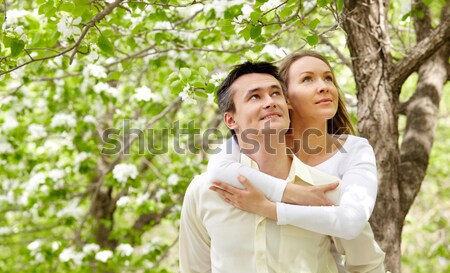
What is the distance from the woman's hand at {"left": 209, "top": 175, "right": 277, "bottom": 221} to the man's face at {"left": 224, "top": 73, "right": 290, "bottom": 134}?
243 mm

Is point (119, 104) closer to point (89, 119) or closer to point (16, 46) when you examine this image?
point (89, 119)

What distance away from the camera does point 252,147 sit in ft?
7.86

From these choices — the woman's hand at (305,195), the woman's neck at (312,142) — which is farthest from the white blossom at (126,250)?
the woman's hand at (305,195)

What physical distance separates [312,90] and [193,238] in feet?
2.78

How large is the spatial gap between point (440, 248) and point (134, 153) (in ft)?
10.5

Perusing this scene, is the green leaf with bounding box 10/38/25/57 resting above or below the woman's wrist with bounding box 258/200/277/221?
above

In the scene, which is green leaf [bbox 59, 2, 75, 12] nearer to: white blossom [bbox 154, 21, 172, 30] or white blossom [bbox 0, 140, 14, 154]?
white blossom [bbox 154, 21, 172, 30]

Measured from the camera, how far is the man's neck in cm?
233

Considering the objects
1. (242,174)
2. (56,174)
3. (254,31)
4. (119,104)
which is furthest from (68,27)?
(119,104)

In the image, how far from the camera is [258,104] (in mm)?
2320

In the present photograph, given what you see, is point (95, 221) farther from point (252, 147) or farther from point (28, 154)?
point (252, 147)

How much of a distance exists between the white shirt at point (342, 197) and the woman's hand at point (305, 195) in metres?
0.03

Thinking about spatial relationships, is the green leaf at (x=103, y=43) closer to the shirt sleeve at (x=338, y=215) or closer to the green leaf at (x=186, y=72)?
the green leaf at (x=186, y=72)

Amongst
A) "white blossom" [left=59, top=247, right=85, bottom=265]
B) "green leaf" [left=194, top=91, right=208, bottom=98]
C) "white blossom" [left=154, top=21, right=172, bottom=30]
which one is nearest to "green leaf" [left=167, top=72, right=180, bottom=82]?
"green leaf" [left=194, top=91, right=208, bottom=98]
